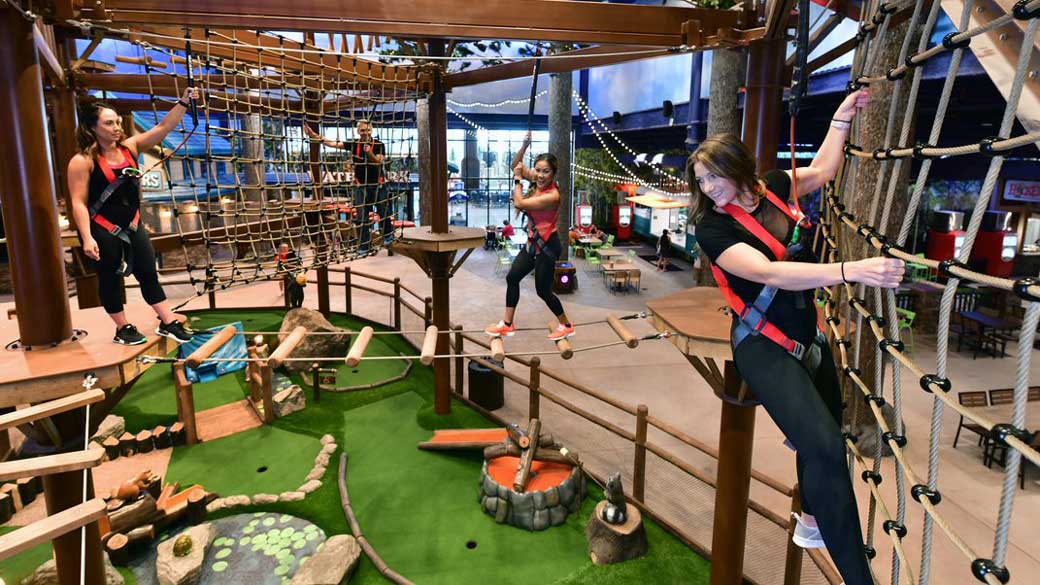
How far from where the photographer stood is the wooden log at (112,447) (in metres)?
6.08

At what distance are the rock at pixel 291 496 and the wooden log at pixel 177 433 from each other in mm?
1540

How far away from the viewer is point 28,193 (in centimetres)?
259

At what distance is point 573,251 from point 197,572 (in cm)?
1415

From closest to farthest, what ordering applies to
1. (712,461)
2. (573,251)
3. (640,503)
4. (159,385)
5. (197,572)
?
(197,572), (640,503), (712,461), (159,385), (573,251)

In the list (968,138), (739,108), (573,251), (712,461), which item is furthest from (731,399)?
(573,251)

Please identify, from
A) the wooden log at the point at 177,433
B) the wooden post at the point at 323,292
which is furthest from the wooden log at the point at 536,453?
the wooden post at the point at 323,292

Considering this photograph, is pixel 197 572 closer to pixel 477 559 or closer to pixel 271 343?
pixel 477 559

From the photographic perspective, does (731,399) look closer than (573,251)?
Yes

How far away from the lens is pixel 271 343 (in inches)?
348

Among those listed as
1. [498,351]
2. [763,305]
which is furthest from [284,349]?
[763,305]

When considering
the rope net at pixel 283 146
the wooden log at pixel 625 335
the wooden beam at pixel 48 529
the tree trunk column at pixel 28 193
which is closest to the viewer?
the wooden beam at pixel 48 529

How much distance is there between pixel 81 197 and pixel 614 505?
12.4ft

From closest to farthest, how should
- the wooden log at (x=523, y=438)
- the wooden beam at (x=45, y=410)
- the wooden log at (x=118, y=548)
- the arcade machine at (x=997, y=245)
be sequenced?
the wooden beam at (x=45, y=410) < the wooden log at (x=118, y=548) < the wooden log at (x=523, y=438) < the arcade machine at (x=997, y=245)

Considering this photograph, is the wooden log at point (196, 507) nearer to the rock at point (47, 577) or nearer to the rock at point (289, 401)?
the rock at point (47, 577)
